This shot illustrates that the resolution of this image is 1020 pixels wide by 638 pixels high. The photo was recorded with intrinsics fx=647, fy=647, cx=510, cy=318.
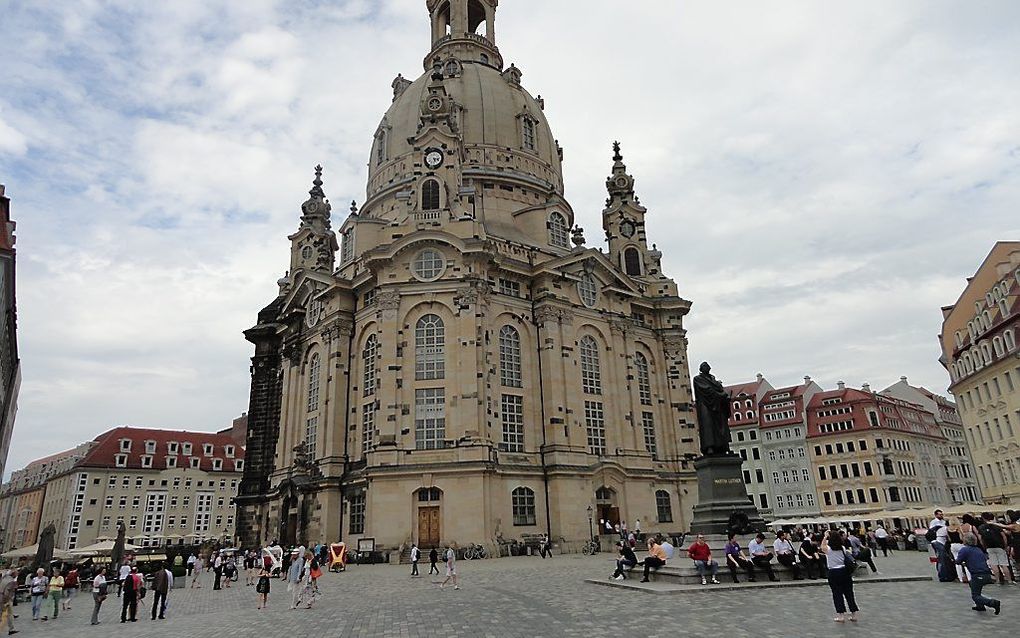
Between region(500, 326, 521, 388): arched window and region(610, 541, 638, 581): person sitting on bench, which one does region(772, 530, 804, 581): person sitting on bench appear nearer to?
region(610, 541, 638, 581): person sitting on bench

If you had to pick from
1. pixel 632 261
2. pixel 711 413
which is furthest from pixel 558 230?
pixel 711 413

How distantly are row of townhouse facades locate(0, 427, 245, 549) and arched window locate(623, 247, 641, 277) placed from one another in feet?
171

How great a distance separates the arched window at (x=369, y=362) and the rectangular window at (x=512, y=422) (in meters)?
9.11

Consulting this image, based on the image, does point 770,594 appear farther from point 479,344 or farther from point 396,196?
point 396,196

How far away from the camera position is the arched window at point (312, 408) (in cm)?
4800

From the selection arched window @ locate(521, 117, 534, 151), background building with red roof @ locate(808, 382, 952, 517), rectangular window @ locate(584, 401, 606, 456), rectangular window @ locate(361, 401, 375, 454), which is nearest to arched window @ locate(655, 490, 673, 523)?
rectangular window @ locate(584, 401, 606, 456)

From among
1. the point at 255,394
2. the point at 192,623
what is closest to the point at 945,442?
the point at 255,394

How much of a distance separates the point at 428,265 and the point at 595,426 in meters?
16.9

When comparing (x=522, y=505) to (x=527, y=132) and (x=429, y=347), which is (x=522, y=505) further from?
(x=527, y=132)

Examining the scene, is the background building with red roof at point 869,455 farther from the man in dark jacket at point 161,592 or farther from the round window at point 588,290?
the man in dark jacket at point 161,592

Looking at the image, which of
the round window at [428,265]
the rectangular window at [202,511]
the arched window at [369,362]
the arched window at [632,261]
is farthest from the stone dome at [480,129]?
the rectangular window at [202,511]

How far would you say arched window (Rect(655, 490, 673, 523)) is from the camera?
49.0 metres

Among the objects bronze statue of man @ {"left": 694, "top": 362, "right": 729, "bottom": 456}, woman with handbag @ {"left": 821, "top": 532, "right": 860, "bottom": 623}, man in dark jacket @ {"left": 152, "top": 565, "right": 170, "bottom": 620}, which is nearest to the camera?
woman with handbag @ {"left": 821, "top": 532, "right": 860, "bottom": 623}

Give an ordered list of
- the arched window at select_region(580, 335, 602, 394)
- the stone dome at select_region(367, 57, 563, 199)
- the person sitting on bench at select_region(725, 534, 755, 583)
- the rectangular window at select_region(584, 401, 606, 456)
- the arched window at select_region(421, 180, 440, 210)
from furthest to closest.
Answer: the stone dome at select_region(367, 57, 563, 199), the arched window at select_region(421, 180, 440, 210), the arched window at select_region(580, 335, 602, 394), the rectangular window at select_region(584, 401, 606, 456), the person sitting on bench at select_region(725, 534, 755, 583)
